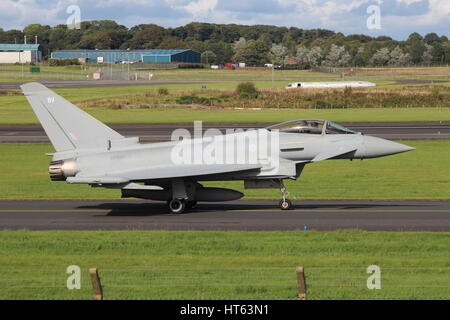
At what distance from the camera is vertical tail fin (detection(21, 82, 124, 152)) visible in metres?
Result: 24.1

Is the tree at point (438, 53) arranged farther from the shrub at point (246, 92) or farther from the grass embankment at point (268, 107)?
the shrub at point (246, 92)

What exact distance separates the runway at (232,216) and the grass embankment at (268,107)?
127 feet

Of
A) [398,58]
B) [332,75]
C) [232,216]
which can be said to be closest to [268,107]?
[232,216]

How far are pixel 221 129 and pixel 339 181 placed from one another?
2583 centimetres

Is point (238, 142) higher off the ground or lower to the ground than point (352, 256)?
higher

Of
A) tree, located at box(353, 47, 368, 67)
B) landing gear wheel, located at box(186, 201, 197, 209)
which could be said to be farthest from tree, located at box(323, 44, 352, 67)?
landing gear wheel, located at box(186, 201, 197, 209)

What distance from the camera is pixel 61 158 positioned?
24031 millimetres

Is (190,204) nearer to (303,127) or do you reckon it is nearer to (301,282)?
(303,127)

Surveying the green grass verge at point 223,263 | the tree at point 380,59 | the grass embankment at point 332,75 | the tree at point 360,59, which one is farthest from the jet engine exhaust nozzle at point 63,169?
the tree at point 380,59

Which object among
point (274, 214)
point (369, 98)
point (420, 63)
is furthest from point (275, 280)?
point (420, 63)

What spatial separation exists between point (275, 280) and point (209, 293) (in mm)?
1655

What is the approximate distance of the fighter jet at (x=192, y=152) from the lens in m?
23.7

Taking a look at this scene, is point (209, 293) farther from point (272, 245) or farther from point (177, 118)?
point (177, 118)

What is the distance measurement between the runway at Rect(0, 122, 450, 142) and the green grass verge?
31.0 meters
